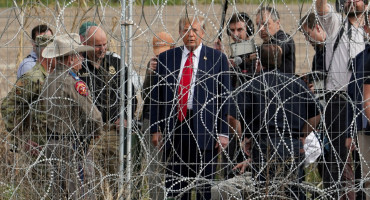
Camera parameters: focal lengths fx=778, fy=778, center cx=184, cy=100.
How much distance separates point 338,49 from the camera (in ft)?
23.3

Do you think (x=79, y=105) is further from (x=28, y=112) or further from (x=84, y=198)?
(x=84, y=198)

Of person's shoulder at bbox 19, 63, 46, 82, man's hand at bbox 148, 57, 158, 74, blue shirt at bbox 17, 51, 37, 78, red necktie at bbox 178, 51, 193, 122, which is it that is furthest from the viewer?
blue shirt at bbox 17, 51, 37, 78

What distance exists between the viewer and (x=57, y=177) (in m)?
6.43

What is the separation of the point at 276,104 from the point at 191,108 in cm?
78

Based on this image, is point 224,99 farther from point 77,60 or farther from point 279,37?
point 77,60

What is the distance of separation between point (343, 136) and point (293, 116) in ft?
1.58

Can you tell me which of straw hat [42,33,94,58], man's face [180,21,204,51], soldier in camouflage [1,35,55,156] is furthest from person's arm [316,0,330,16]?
soldier in camouflage [1,35,55,156]

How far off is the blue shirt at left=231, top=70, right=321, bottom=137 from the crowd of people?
0.5 inches

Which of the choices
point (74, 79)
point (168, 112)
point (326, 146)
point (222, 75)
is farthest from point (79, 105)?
point (326, 146)

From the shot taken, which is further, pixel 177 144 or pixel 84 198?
pixel 177 144

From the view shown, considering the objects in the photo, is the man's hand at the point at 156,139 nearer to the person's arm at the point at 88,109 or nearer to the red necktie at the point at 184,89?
the red necktie at the point at 184,89

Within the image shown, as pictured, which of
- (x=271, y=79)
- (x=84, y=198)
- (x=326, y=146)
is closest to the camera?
(x=84, y=198)

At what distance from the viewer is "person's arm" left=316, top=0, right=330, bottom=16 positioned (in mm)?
6855

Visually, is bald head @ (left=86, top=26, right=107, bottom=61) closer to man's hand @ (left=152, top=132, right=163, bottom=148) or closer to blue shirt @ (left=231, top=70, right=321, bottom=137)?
man's hand @ (left=152, top=132, right=163, bottom=148)
